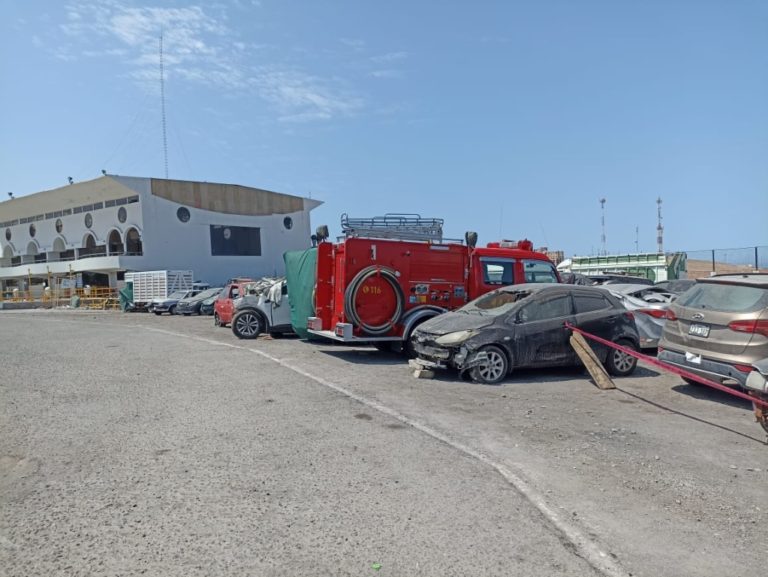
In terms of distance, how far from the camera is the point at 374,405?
7340 millimetres

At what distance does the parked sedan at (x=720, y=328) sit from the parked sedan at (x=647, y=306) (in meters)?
2.56

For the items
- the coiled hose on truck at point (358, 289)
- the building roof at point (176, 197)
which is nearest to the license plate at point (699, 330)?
the coiled hose on truck at point (358, 289)

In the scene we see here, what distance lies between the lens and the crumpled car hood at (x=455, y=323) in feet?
29.9

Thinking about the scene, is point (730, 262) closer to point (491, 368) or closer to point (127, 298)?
point (491, 368)

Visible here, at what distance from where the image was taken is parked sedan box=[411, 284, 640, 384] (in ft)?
29.3

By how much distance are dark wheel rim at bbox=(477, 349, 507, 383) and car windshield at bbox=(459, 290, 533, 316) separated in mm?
746

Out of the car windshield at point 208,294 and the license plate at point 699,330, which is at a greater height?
the car windshield at point 208,294

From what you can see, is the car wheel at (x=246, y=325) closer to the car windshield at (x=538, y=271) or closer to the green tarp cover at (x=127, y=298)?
the car windshield at (x=538, y=271)

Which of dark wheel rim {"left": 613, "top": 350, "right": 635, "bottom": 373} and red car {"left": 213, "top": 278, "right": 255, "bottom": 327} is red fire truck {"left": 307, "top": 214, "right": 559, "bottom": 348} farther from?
red car {"left": 213, "top": 278, "right": 255, "bottom": 327}

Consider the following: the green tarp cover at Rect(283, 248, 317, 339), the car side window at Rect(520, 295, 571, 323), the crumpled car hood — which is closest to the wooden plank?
the car side window at Rect(520, 295, 571, 323)

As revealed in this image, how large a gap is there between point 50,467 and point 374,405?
369cm

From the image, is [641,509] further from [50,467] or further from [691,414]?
[50,467]

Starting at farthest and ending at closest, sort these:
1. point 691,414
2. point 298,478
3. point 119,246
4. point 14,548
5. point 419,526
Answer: point 119,246
point 691,414
point 298,478
point 419,526
point 14,548

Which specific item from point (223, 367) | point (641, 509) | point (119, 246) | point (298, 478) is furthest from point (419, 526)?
point (119, 246)
